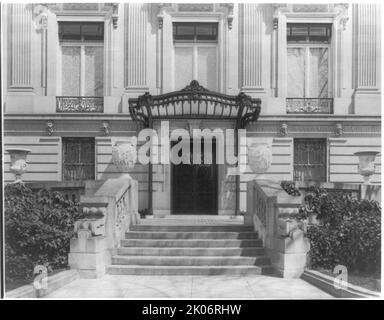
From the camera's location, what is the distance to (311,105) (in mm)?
12305

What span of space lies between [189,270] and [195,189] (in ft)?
14.9

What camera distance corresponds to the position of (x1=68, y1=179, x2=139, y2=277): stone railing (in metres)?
8.34

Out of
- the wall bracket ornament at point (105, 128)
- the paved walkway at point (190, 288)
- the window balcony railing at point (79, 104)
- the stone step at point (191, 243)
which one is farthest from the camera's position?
the wall bracket ornament at point (105, 128)

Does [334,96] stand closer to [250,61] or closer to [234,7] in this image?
[250,61]

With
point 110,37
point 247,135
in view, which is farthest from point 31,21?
point 247,135

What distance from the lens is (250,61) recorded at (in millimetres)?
12609

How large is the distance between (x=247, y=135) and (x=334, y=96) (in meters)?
2.93

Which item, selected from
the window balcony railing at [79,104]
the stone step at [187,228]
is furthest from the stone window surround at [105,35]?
the stone step at [187,228]

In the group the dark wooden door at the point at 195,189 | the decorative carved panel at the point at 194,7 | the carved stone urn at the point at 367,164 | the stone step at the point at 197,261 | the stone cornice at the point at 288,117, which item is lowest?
the stone step at the point at 197,261

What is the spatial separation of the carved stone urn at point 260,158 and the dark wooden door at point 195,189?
1368mm

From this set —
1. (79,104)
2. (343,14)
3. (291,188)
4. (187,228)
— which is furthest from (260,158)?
(79,104)

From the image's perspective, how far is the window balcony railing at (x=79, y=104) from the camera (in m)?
11.7

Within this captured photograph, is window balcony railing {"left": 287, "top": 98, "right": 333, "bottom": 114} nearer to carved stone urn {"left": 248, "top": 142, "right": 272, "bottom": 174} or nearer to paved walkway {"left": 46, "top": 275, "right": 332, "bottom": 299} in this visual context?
carved stone urn {"left": 248, "top": 142, "right": 272, "bottom": 174}

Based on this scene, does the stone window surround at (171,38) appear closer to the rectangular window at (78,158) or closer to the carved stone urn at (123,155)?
the carved stone urn at (123,155)
